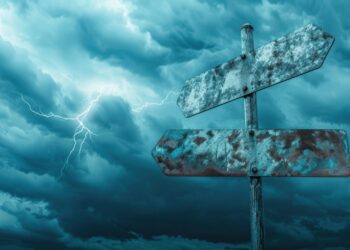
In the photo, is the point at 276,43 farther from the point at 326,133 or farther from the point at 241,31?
the point at 326,133

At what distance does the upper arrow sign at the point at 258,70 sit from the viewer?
2438 mm

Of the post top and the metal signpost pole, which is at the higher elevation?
the post top

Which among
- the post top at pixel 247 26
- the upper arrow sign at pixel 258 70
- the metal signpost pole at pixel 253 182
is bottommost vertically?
the metal signpost pole at pixel 253 182

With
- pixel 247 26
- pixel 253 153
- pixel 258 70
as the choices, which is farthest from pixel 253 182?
pixel 247 26

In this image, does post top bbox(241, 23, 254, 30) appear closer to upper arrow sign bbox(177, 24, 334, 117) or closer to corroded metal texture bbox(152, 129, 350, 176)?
upper arrow sign bbox(177, 24, 334, 117)

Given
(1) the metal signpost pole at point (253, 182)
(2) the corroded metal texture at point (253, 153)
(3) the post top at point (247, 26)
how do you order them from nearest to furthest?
(2) the corroded metal texture at point (253, 153) → (1) the metal signpost pole at point (253, 182) → (3) the post top at point (247, 26)

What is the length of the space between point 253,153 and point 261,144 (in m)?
0.09

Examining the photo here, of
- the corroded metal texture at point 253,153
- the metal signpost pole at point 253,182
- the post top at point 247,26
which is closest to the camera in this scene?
the corroded metal texture at point 253,153

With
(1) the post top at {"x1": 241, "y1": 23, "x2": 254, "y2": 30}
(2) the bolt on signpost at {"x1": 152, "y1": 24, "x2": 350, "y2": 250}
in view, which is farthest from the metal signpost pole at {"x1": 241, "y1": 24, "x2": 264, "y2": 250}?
(1) the post top at {"x1": 241, "y1": 23, "x2": 254, "y2": 30}

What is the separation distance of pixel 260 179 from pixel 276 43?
1021 millimetres

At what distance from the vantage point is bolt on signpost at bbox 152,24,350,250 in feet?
7.77

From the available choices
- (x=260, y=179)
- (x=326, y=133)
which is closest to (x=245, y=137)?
(x=260, y=179)

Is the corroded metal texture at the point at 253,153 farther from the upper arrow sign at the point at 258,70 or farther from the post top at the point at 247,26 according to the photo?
the post top at the point at 247,26

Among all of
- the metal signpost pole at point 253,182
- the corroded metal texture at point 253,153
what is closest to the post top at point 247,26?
the metal signpost pole at point 253,182
